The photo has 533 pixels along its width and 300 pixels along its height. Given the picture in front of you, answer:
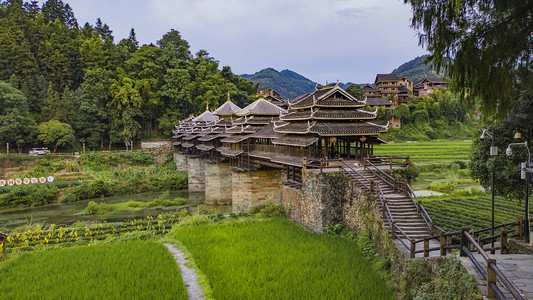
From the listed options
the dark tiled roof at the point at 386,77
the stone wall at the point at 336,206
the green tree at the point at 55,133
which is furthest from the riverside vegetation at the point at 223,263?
the dark tiled roof at the point at 386,77

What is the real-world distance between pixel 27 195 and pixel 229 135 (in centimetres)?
2102

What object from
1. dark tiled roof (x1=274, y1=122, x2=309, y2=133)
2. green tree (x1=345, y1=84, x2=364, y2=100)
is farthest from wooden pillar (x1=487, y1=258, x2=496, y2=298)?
green tree (x1=345, y1=84, x2=364, y2=100)

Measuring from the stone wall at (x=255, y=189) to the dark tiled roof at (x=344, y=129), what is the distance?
9.46m

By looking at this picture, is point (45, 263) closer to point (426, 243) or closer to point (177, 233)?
point (177, 233)

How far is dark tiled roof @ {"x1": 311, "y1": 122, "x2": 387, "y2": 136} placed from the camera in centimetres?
1860

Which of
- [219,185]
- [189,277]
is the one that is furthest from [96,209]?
[189,277]

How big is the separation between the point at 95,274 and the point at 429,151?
158 feet

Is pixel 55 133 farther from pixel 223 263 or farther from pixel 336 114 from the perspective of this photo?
pixel 223 263

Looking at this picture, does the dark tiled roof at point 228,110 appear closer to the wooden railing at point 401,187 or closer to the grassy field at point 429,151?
the wooden railing at point 401,187

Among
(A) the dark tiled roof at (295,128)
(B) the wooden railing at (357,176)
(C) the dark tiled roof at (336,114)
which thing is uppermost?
(C) the dark tiled roof at (336,114)

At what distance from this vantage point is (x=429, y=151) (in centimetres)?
5122

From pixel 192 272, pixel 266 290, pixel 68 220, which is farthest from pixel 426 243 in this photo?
pixel 68 220

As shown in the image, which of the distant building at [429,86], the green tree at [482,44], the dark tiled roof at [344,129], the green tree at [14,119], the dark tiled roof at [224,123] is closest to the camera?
the green tree at [482,44]

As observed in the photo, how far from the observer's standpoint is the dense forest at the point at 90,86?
1935 inches
